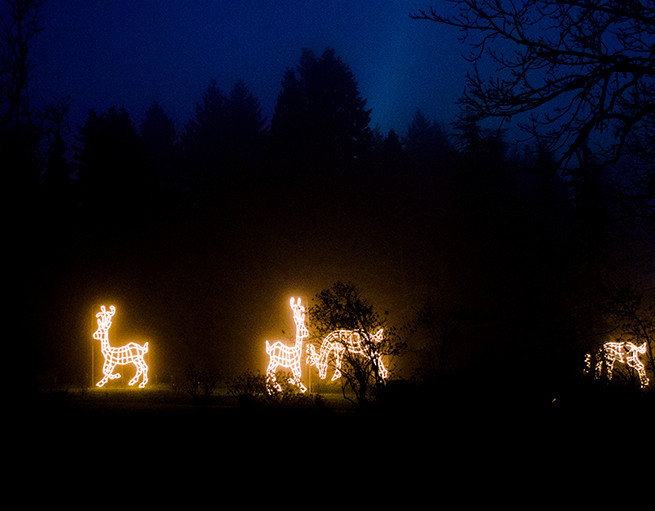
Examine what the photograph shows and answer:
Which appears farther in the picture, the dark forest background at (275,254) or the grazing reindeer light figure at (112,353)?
the dark forest background at (275,254)

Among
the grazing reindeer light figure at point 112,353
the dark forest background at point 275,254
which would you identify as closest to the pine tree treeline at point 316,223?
the dark forest background at point 275,254

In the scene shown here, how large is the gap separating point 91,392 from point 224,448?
1123 cm

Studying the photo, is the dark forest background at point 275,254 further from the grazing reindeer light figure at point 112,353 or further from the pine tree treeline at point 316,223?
the grazing reindeer light figure at point 112,353

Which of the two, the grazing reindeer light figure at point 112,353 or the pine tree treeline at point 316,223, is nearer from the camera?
the grazing reindeer light figure at point 112,353

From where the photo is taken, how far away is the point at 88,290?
78.9 feet

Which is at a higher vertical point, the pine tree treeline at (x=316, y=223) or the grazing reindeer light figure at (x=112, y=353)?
the pine tree treeline at (x=316, y=223)

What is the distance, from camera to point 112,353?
17688 mm

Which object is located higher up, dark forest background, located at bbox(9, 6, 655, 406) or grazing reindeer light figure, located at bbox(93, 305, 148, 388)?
dark forest background, located at bbox(9, 6, 655, 406)

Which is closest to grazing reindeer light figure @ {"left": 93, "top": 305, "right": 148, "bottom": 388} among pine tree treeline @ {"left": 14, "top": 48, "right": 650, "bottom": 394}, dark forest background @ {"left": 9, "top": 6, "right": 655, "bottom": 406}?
dark forest background @ {"left": 9, "top": 6, "right": 655, "bottom": 406}

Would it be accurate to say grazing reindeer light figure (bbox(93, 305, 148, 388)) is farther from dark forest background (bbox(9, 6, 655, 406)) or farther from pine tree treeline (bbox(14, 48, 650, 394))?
pine tree treeline (bbox(14, 48, 650, 394))

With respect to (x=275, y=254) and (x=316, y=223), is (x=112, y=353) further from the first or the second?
(x=316, y=223)

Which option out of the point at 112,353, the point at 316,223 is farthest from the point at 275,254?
the point at 112,353

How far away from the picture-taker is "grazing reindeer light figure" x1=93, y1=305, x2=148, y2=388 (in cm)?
1734

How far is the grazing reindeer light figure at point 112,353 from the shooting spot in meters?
17.3
